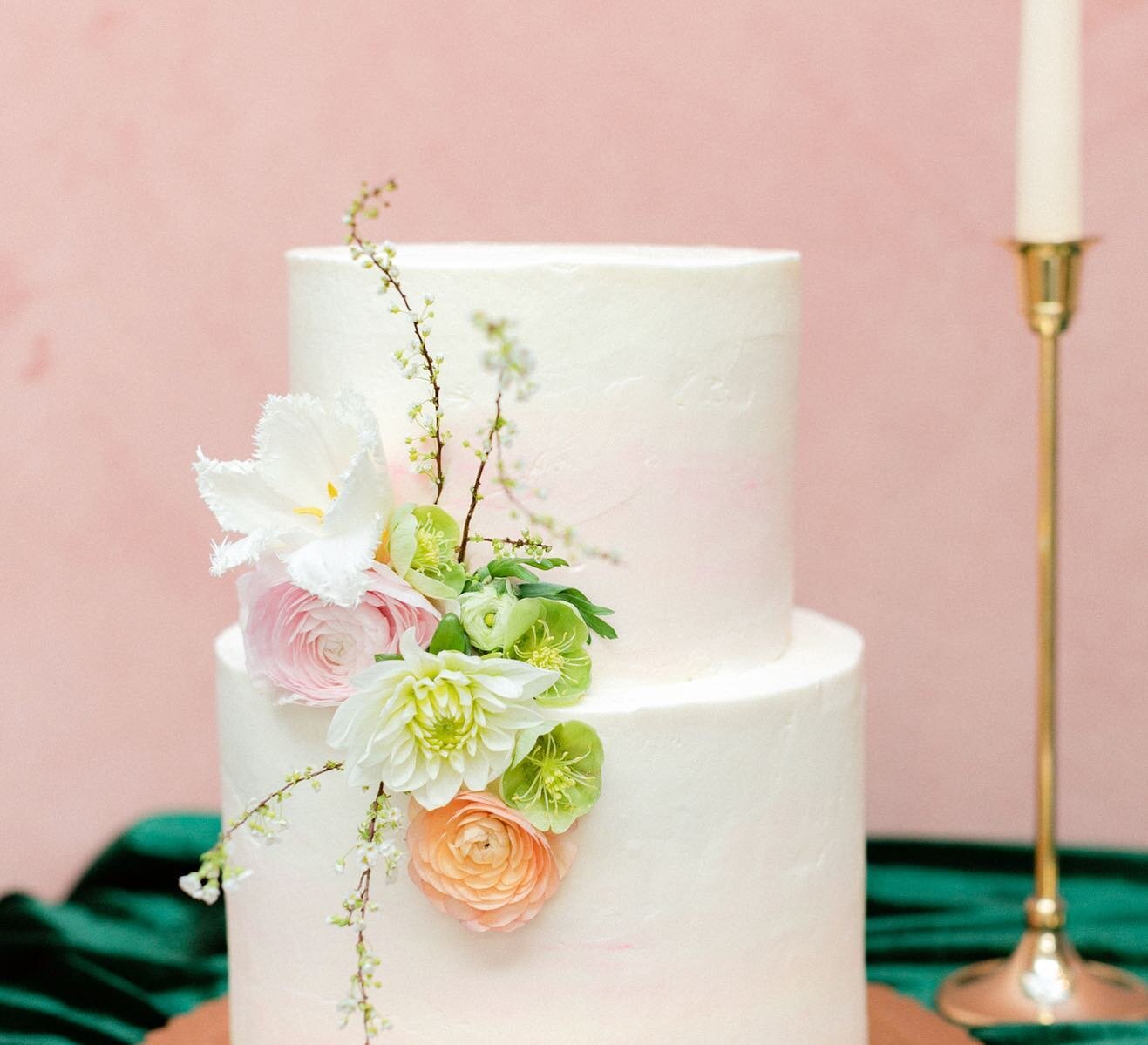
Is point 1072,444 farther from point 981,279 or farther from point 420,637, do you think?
point 420,637

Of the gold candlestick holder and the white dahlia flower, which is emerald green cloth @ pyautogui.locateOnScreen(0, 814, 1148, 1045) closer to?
the gold candlestick holder

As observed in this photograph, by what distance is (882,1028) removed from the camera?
1.68 meters

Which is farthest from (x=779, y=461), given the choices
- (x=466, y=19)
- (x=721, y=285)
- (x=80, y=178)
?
(x=80, y=178)

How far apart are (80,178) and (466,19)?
58 cm

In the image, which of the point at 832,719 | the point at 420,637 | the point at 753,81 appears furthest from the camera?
the point at 753,81

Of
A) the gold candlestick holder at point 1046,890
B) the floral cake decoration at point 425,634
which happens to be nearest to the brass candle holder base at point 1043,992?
the gold candlestick holder at point 1046,890

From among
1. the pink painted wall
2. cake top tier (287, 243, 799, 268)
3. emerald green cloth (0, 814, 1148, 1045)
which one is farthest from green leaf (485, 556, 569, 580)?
the pink painted wall

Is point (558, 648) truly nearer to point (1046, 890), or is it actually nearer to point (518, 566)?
point (518, 566)

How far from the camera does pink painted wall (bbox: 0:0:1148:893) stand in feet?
7.14

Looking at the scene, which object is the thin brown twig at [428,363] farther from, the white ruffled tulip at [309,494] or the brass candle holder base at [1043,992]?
the brass candle holder base at [1043,992]

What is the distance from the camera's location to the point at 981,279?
2.22 metres

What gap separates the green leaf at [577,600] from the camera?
1.24 meters

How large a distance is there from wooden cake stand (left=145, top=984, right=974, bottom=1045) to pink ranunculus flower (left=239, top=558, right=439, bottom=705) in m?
0.60

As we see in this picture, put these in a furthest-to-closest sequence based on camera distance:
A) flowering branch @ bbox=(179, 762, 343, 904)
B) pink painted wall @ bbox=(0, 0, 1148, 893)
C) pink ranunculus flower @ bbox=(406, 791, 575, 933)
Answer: pink painted wall @ bbox=(0, 0, 1148, 893) < pink ranunculus flower @ bbox=(406, 791, 575, 933) < flowering branch @ bbox=(179, 762, 343, 904)
